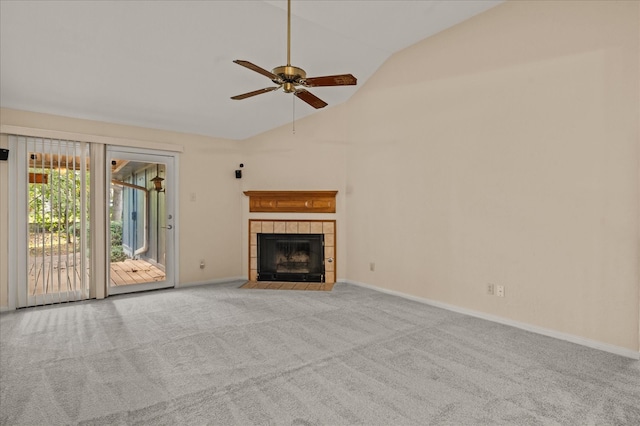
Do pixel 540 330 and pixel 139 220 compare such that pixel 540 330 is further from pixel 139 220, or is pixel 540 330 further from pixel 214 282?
pixel 139 220

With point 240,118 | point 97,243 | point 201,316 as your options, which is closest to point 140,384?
point 201,316

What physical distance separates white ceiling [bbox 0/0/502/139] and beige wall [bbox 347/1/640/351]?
558mm

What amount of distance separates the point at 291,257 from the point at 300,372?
3332mm

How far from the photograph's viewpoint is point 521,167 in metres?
3.33

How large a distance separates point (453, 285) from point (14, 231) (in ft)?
17.0

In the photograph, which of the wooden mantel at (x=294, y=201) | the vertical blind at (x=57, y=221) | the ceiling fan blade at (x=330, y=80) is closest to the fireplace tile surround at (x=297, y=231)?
the wooden mantel at (x=294, y=201)

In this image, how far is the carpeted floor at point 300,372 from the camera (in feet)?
6.33

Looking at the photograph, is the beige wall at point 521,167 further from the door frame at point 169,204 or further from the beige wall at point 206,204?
the door frame at point 169,204

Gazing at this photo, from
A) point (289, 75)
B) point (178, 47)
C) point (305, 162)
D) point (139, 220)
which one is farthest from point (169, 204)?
point (289, 75)

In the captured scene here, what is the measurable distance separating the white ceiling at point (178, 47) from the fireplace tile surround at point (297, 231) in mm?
1856

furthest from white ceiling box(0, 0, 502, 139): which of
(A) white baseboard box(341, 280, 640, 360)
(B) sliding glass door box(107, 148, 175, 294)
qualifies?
(A) white baseboard box(341, 280, 640, 360)

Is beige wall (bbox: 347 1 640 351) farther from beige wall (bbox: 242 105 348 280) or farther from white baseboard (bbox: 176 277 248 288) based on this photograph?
white baseboard (bbox: 176 277 248 288)

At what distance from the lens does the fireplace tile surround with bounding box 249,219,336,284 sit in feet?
18.0

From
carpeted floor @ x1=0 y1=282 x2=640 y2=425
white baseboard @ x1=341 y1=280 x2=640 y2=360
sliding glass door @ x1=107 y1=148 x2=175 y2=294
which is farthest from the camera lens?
sliding glass door @ x1=107 y1=148 x2=175 y2=294
